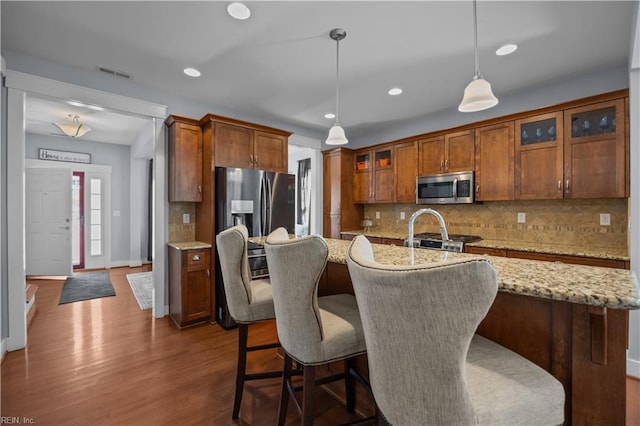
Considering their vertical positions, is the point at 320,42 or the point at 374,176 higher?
the point at 320,42

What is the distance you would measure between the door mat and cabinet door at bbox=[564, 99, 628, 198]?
6026 millimetres

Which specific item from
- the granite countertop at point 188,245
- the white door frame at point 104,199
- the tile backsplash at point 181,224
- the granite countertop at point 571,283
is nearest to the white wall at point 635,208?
the granite countertop at point 571,283

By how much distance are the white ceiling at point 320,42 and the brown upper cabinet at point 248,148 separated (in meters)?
0.47

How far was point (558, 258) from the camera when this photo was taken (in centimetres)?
282

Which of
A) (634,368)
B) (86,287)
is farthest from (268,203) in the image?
(634,368)

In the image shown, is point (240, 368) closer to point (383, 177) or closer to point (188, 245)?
point (188, 245)

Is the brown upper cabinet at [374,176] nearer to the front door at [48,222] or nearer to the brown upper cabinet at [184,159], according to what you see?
the brown upper cabinet at [184,159]

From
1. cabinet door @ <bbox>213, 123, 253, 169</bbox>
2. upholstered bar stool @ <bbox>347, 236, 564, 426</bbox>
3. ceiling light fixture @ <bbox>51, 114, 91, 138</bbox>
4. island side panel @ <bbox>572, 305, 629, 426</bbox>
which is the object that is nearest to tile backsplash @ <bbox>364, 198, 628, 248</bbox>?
cabinet door @ <bbox>213, 123, 253, 169</bbox>

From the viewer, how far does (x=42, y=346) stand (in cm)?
274

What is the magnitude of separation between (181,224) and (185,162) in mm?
798

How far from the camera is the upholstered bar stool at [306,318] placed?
118 centimetres

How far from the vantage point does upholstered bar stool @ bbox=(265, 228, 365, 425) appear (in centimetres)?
118

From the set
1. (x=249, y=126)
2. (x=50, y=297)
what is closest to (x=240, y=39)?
(x=249, y=126)

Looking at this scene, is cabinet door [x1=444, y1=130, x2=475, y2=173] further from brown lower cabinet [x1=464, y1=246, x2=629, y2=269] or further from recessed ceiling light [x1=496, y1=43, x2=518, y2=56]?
recessed ceiling light [x1=496, y1=43, x2=518, y2=56]
